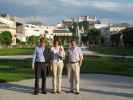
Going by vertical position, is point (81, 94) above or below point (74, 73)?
below

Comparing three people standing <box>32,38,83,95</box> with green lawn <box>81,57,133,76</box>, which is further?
green lawn <box>81,57,133,76</box>

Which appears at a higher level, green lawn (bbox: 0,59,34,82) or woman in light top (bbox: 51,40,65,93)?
woman in light top (bbox: 51,40,65,93)

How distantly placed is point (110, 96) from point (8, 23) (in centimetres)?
17098

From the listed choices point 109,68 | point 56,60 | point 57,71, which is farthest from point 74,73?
point 109,68

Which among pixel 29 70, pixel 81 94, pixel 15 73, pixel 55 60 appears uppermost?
pixel 55 60

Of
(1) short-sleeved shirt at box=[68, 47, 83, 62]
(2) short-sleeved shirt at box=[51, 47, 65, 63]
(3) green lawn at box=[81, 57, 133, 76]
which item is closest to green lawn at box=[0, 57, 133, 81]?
(3) green lawn at box=[81, 57, 133, 76]

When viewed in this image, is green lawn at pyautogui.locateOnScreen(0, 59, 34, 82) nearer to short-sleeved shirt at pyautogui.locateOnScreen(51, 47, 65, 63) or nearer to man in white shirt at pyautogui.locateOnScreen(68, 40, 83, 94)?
short-sleeved shirt at pyautogui.locateOnScreen(51, 47, 65, 63)

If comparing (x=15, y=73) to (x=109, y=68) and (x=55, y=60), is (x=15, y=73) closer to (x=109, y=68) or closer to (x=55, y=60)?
(x=109, y=68)

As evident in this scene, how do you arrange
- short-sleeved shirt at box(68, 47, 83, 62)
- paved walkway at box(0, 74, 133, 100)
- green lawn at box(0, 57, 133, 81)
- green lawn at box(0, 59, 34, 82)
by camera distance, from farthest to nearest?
green lawn at box(0, 57, 133, 81)
green lawn at box(0, 59, 34, 82)
short-sleeved shirt at box(68, 47, 83, 62)
paved walkway at box(0, 74, 133, 100)

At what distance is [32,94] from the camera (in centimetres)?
1620

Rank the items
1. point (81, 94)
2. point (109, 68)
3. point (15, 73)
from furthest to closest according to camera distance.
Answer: point (109, 68) → point (15, 73) → point (81, 94)

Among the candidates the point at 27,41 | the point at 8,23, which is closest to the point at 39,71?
the point at 8,23

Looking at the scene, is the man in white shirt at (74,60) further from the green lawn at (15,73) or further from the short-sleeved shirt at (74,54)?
the green lawn at (15,73)

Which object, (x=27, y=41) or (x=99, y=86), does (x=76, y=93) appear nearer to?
(x=99, y=86)
